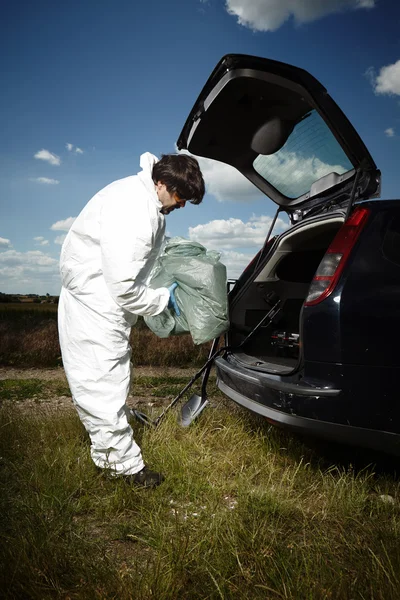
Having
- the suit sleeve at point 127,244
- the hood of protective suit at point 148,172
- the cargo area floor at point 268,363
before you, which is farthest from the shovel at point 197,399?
the hood of protective suit at point 148,172

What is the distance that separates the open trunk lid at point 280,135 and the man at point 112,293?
2.05 feet

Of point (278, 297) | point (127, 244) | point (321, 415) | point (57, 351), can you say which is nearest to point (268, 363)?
point (278, 297)

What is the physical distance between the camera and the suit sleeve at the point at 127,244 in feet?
8.32

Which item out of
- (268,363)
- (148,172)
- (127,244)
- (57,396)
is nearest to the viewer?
(127,244)

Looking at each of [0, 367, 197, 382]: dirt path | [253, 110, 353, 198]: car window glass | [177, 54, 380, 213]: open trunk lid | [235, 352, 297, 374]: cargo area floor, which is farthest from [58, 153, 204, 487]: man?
[0, 367, 197, 382]: dirt path

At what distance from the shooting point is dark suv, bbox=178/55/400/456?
2.41 m

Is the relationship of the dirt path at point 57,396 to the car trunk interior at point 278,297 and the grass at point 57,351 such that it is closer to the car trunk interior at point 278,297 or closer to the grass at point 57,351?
the grass at point 57,351

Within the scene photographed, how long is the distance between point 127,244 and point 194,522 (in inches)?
56.8

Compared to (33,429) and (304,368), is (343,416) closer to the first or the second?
(304,368)

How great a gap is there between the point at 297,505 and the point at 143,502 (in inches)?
32.1

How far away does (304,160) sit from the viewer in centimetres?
336

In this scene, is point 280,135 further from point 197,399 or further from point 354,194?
point 197,399

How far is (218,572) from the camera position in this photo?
5.59 feet

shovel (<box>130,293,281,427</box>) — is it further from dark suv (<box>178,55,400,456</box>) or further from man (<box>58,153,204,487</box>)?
man (<box>58,153,204,487</box>)
